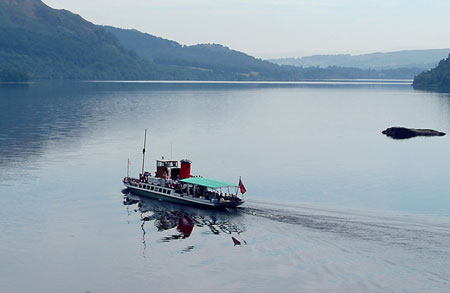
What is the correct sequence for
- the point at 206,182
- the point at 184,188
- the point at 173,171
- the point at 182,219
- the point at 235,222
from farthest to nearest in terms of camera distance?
the point at 173,171 < the point at 184,188 < the point at 206,182 < the point at 182,219 < the point at 235,222

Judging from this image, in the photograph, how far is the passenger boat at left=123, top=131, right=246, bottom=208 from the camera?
79.3 m

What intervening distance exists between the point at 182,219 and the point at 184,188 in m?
8.77

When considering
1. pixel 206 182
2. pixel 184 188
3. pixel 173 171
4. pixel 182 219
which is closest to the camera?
pixel 182 219

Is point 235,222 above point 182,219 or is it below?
above

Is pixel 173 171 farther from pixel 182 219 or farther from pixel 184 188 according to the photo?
pixel 182 219

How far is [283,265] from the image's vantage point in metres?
59.0

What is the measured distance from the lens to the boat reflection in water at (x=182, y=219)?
229 ft

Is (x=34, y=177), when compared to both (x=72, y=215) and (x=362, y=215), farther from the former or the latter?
(x=362, y=215)

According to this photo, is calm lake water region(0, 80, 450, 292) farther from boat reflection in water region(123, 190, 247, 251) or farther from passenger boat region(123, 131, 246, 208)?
passenger boat region(123, 131, 246, 208)

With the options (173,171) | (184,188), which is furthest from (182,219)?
(173,171)

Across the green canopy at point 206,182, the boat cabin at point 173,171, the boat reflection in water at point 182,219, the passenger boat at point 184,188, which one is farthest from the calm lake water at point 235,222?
the boat cabin at point 173,171

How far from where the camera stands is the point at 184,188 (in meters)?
84.4

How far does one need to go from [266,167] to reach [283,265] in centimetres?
4992

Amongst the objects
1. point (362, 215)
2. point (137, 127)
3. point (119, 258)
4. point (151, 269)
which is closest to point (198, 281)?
point (151, 269)
